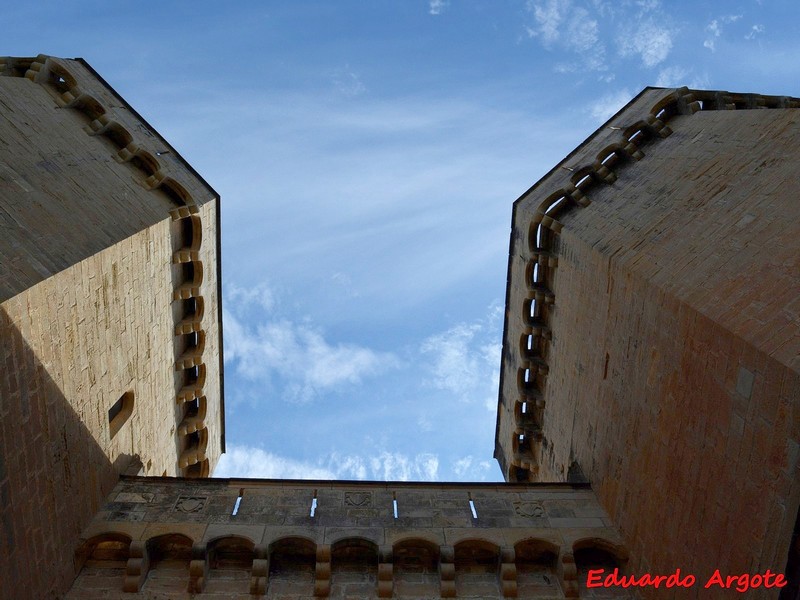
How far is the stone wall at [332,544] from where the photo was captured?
33.3 ft

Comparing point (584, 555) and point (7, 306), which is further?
point (584, 555)

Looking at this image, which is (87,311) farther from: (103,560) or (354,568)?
(354,568)

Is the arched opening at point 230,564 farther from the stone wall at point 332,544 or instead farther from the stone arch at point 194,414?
the stone arch at point 194,414

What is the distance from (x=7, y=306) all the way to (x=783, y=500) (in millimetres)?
8832

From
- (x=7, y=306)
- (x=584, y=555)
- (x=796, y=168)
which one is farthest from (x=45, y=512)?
(x=796, y=168)

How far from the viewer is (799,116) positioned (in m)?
9.70

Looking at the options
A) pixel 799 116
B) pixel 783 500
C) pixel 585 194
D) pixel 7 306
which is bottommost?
pixel 783 500

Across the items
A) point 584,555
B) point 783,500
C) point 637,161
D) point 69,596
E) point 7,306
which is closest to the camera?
point 783,500

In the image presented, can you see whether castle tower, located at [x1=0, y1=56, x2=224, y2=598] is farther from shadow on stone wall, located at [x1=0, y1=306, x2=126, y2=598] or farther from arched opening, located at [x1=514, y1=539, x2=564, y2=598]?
arched opening, located at [x1=514, y1=539, x2=564, y2=598]

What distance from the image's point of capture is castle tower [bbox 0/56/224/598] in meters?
8.34

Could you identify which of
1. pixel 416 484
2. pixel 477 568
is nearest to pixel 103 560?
pixel 416 484

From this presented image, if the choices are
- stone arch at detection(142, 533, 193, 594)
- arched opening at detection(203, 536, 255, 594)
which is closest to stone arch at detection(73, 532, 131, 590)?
stone arch at detection(142, 533, 193, 594)

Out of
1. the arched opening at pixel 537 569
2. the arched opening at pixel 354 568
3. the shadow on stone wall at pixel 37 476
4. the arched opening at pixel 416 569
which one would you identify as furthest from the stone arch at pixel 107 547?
the arched opening at pixel 537 569

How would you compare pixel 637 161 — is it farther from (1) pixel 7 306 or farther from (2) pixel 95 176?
(1) pixel 7 306
